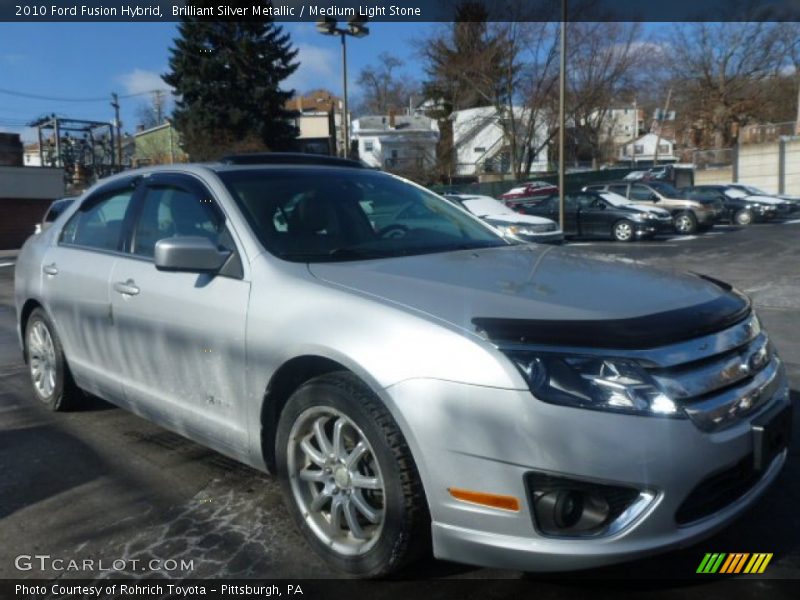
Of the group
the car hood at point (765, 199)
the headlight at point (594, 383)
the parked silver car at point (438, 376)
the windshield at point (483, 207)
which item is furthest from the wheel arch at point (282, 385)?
the car hood at point (765, 199)

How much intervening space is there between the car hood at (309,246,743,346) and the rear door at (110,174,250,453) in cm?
53

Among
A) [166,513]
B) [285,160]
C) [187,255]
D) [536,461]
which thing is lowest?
[166,513]

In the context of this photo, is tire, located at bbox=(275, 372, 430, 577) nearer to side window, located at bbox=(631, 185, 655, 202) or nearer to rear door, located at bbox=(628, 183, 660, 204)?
rear door, located at bbox=(628, 183, 660, 204)

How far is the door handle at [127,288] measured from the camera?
3.89 m

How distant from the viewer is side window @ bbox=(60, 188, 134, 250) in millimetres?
4414

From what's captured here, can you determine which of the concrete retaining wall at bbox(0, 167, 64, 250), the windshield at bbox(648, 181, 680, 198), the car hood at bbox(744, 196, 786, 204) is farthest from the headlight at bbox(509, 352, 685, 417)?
the concrete retaining wall at bbox(0, 167, 64, 250)

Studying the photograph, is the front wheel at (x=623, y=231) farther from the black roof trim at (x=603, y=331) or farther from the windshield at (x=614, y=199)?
the black roof trim at (x=603, y=331)

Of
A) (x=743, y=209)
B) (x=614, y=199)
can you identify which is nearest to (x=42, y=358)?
(x=614, y=199)

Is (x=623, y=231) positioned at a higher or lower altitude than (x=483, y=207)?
lower

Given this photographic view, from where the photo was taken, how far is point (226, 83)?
40938 millimetres

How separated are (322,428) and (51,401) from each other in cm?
306

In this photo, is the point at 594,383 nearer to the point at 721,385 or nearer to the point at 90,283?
the point at 721,385

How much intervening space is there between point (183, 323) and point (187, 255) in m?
0.39

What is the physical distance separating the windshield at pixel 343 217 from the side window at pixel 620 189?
19794 millimetres
